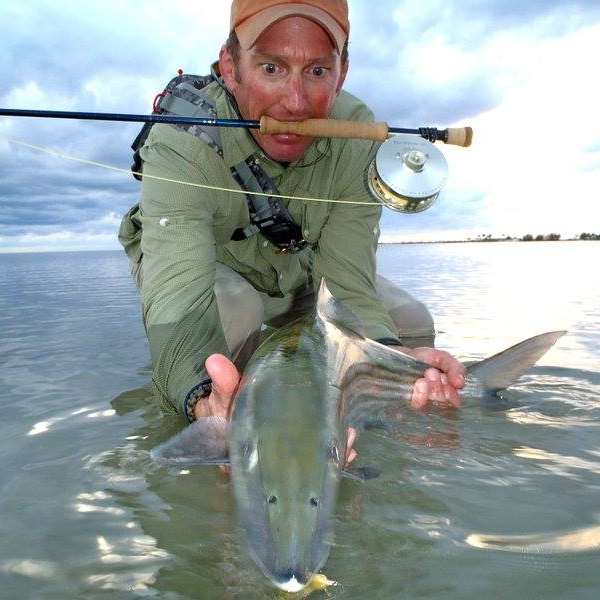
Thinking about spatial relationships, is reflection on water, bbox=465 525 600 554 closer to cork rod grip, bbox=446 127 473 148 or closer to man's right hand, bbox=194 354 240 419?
man's right hand, bbox=194 354 240 419

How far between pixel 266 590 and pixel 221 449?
0.47 meters

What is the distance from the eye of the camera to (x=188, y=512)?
183 centimetres

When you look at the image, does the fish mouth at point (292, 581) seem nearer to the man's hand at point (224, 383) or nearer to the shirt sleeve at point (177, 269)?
the man's hand at point (224, 383)

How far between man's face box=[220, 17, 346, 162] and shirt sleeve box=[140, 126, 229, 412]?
364 mm

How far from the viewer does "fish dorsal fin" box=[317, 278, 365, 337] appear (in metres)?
2.41

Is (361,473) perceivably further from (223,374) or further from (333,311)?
(333,311)

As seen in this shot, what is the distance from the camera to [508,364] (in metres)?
2.94

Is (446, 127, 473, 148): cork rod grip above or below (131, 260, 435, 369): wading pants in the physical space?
above

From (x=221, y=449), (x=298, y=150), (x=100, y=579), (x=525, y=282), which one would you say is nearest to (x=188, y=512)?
(x=221, y=449)

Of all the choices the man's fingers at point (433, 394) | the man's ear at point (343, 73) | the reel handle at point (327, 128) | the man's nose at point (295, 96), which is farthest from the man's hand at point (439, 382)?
the man's ear at point (343, 73)

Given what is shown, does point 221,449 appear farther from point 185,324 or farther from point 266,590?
point 185,324

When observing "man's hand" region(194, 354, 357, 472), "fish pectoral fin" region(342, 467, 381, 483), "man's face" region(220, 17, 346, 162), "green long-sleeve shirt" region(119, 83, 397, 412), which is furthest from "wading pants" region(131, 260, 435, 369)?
"fish pectoral fin" region(342, 467, 381, 483)

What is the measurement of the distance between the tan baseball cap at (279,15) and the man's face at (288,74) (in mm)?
31

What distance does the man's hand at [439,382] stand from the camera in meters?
2.80
